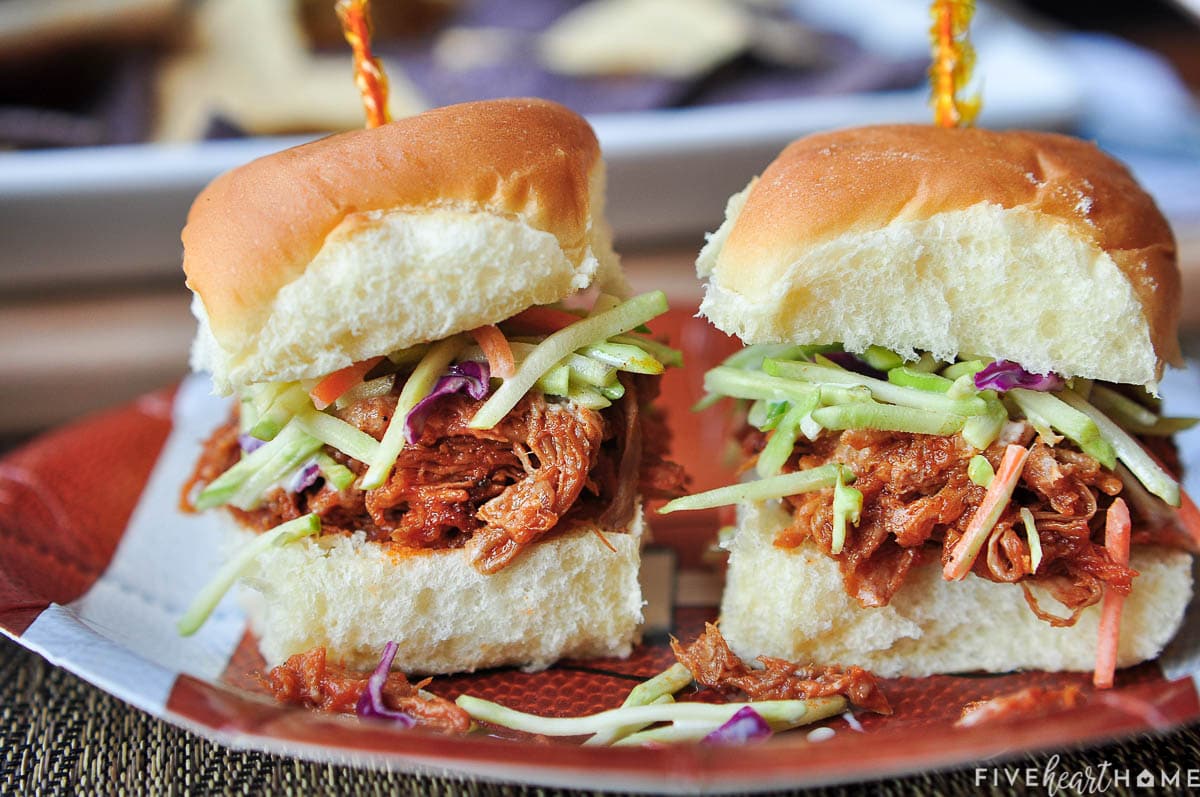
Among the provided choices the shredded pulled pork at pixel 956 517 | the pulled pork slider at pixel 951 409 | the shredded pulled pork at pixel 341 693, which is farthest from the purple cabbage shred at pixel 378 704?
the shredded pulled pork at pixel 956 517

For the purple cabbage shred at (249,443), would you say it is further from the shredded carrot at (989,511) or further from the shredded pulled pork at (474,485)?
the shredded carrot at (989,511)

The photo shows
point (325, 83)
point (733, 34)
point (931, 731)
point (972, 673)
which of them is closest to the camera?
point (931, 731)

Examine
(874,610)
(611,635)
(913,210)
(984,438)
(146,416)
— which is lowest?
(146,416)

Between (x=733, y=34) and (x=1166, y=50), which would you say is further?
(x=1166, y=50)

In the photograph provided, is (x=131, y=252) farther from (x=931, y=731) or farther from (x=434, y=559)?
(x=931, y=731)

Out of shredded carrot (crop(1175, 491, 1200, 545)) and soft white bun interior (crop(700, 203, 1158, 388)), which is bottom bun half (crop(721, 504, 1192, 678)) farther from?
soft white bun interior (crop(700, 203, 1158, 388))

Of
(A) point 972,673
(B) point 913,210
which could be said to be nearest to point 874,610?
(A) point 972,673
